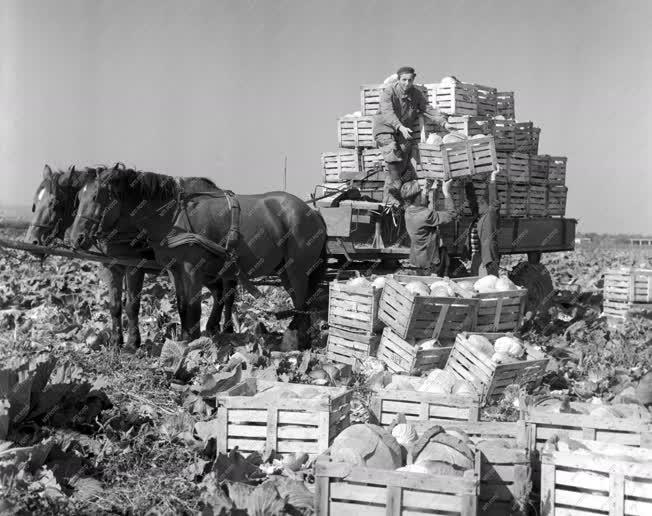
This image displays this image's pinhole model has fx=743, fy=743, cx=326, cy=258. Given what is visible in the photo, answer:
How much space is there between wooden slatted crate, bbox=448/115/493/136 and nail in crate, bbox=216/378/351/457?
6106 mm

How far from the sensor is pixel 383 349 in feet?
24.5

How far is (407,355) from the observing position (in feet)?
23.5

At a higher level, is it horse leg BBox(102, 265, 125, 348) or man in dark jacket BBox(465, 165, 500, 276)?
man in dark jacket BBox(465, 165, 500, 276)

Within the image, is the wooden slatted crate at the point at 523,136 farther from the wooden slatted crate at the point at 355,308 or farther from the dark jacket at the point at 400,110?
the wooden slatted crate at the point at 355,308

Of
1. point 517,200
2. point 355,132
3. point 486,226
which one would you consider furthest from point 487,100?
point 486,226

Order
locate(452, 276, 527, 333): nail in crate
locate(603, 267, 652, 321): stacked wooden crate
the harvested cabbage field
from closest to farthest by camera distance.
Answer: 1. the harvested cabbage field
2. locate(452, 276, 527, 333): nail in crate
3. locate(603, 267, 652, 321): stacked wooden crate

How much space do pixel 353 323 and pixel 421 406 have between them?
2.59 metres

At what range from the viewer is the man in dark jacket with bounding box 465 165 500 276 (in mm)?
9367

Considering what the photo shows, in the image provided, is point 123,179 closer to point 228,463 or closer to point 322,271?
point 322,271

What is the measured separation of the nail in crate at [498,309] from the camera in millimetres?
7512

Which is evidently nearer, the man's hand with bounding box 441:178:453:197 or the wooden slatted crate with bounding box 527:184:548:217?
the man's hand with bounding box 441:178:453:197

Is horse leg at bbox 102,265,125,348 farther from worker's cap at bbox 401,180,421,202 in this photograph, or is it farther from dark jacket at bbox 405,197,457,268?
worker's cap at bbox 401,180,421,202

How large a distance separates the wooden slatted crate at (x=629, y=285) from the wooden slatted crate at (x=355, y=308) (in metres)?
4.51

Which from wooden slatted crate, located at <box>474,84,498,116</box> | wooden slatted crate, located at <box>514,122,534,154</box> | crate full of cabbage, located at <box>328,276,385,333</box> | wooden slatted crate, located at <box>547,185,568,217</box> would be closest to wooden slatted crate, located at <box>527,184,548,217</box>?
wooden slatted crate, located at <box>547,185,568,217</box>
